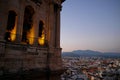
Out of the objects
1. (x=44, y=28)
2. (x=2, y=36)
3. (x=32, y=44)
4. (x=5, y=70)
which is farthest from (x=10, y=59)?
(x=44, y=28)

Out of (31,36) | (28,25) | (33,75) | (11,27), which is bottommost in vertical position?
(33,75)

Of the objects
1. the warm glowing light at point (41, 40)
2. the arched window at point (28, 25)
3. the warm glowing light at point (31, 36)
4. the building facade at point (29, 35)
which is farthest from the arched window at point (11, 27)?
the warm glowing light at point (41, 40)

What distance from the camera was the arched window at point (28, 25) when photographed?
37.6 ft

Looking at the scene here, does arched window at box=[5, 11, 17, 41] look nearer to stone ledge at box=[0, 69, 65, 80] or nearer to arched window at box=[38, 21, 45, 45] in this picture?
stone ledge at box=[0, 69, 65, 80]

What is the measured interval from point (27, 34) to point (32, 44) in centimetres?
105

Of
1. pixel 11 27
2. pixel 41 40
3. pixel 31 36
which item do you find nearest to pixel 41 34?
pixel 41 40

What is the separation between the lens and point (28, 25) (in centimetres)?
1184

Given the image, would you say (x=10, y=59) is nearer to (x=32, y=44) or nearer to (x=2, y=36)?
(x=2, y=36)

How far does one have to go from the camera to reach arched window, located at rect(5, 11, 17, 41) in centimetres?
997

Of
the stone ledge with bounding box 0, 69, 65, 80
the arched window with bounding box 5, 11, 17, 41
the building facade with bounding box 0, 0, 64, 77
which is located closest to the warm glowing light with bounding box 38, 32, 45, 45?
the building facade with bounding box 0, 0, 64, 77

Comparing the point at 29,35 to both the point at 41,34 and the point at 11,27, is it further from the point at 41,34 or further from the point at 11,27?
the point at 11,27

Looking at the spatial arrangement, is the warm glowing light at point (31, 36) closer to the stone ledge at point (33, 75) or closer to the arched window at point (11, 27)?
the arched window at point (11, 27)

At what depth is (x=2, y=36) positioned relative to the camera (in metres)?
8.86

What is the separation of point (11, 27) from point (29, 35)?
1.88m
